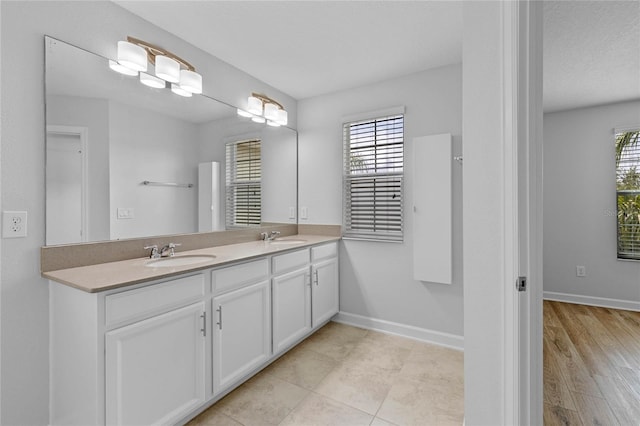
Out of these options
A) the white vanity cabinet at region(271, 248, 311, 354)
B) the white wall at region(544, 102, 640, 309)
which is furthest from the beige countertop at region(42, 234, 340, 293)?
the white wall at region(544, 102, 640, 309)

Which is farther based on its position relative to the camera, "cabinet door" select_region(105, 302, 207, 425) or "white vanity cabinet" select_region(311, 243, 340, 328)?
"white vanity cabinet" select_region(311, 243, 340, 328)

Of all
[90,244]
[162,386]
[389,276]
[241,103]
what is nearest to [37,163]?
[90,244]

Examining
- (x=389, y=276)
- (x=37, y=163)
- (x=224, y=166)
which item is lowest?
(x=389, y=276)

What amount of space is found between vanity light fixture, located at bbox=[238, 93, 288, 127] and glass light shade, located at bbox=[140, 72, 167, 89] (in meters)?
0.70

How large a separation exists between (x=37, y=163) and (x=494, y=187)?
2110 mm

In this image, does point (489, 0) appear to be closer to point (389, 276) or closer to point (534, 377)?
point (534, 377)

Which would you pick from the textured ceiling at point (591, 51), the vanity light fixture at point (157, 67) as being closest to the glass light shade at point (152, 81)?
the vanity light fixture at point (157, 67)

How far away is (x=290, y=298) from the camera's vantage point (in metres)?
2.37

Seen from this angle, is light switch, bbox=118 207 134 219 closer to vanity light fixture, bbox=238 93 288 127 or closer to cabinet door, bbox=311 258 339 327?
vanity light fixture, bbox=238 93 288 127

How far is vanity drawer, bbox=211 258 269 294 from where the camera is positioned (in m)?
1.75

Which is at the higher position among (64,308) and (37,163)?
(37,163)

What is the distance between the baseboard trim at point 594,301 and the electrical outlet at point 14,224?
460cm

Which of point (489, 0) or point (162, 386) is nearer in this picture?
point (489, 0)

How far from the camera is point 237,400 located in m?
1.85
